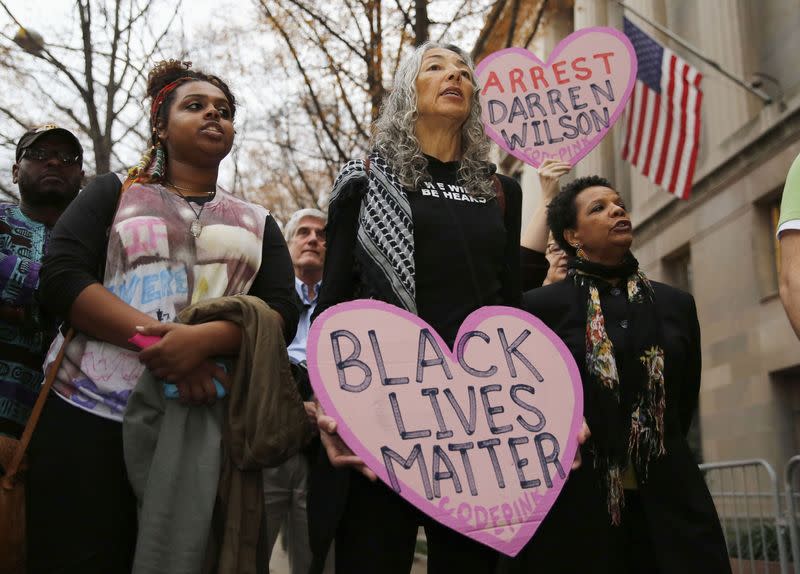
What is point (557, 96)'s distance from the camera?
4973 millimetres

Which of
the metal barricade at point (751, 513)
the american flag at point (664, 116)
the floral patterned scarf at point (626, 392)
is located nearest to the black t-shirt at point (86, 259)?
the floral patterned scarf at point (626, 392)

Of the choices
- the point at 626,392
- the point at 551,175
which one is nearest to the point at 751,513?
the point at 551,175

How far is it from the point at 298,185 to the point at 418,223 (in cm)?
1738

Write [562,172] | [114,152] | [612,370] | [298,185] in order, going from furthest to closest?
1. [298,185]
2. [114,152]
3. [562,172]
4. [612,370]

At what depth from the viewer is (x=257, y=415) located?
8.08 feet

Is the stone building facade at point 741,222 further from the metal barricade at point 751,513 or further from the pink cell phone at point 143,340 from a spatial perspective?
the pink cell phone at point 143,340

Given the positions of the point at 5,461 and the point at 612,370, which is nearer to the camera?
the point at 5,461

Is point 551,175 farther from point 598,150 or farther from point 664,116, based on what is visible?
point 598,150

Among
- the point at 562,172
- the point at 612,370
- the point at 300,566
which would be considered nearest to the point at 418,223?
the point at 612,370

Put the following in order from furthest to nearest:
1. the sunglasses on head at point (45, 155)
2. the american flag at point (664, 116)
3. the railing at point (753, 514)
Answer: the american flag at point (664, 116)
the railing at point (753, 514)
the sunglasses on head at point (45, 155)

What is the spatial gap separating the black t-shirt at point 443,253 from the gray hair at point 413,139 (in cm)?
6

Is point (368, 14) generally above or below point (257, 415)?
above

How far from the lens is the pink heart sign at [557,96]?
4.79 m

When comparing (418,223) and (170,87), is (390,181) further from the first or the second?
(170,87)
